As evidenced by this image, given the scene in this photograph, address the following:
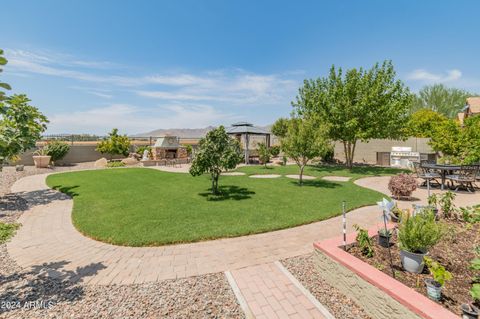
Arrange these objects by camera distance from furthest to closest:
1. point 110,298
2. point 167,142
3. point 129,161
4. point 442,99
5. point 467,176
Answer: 1. point 442,99
2. point 167,142
3. point 129,161
4. point 467,176
5. point 110,298

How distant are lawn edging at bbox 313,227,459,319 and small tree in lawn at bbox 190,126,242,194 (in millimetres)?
4920

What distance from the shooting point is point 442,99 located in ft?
123

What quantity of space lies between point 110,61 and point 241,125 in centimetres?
1144

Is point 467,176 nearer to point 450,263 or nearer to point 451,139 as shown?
point 451,139

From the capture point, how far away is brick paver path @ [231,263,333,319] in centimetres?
270

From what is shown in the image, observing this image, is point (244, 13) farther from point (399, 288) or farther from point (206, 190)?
point (399, 288)

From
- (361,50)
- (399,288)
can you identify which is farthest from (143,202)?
(361,50)

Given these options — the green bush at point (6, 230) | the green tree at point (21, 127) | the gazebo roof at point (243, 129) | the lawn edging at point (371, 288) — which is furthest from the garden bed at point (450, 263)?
the gazebo roof at point (243, 129)

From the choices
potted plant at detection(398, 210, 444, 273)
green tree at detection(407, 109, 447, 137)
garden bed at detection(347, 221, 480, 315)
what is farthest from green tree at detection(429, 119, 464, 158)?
potted plant at detection(398, 210, 444, 273)

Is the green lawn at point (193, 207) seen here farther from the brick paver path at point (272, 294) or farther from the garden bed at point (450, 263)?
the garden bed at point (450, 263)

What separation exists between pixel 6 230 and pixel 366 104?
17951mm

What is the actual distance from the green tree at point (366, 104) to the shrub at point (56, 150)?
2057 centimetres

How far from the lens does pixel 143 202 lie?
766cm

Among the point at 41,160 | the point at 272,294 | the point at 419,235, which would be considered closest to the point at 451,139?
the point at 419,235
